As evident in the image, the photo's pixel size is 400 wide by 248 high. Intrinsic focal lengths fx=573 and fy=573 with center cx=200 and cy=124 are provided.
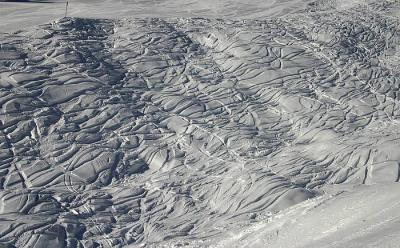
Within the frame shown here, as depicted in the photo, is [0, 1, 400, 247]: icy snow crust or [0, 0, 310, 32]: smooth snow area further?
[0, 0, 310, 32]: smooth snow area

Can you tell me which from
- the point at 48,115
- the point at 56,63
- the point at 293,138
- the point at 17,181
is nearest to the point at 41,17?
the point at 56,63

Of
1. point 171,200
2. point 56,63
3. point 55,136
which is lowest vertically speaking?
point 171,200

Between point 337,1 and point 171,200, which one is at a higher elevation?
point 337,1

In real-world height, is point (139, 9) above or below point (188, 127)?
above

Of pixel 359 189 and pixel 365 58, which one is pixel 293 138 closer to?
pixel 359 189

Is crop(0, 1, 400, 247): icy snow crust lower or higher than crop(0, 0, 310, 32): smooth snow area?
lower
